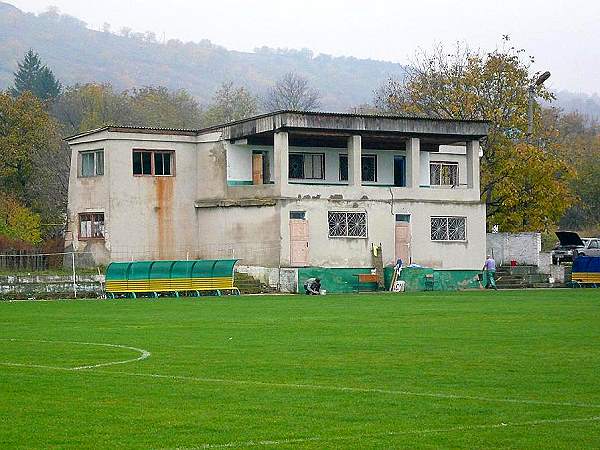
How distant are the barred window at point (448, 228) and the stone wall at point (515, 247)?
4.46 m

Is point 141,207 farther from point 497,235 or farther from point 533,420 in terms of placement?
point 533,420

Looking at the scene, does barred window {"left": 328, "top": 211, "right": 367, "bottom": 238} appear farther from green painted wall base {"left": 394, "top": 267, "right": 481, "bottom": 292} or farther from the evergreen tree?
the evergreen tree

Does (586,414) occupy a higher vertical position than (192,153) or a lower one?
lower

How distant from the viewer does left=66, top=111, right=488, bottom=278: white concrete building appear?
59750 millimetres

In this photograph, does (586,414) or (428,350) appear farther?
(428,350)

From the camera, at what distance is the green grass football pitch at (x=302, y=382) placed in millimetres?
13844

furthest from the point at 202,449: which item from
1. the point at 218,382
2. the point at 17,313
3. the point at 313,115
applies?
the point at 313,115

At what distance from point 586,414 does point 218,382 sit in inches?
234

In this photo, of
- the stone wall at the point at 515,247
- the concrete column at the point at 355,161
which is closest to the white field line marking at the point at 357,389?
the concrete column at the point at 355,161

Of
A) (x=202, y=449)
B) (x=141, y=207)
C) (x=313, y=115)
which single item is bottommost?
(x=202, y=449)

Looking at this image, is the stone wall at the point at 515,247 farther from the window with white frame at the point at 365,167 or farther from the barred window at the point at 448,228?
the window with white frame at the point at 365,167

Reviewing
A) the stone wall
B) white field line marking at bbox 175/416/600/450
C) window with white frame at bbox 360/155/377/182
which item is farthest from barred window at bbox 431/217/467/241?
white field line marking at bbox 175/416/600/450

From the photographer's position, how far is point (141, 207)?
6331 centimetres

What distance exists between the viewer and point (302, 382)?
18.6m
